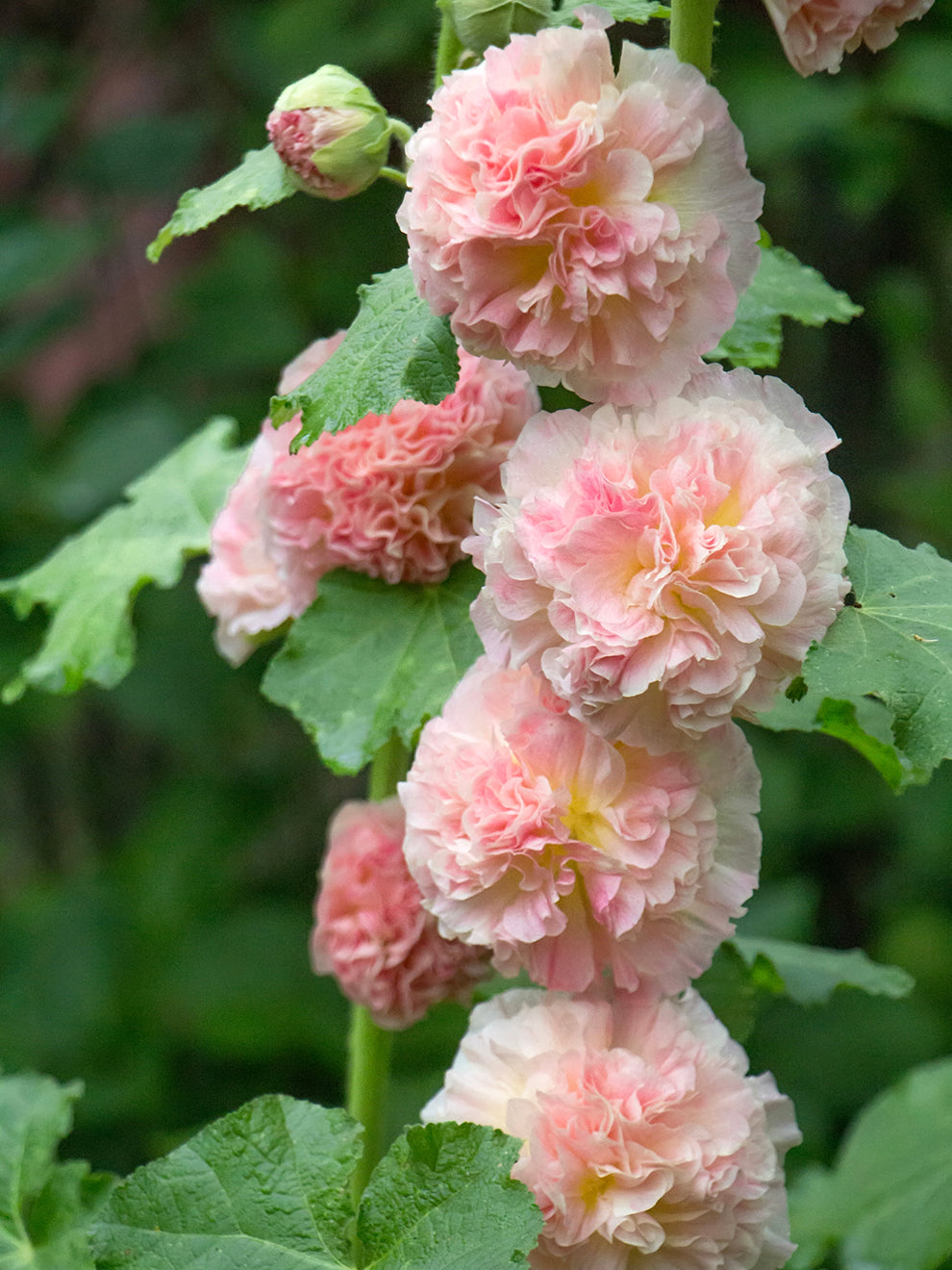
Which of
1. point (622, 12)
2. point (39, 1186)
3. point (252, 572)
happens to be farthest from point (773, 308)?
point (39, 1186)

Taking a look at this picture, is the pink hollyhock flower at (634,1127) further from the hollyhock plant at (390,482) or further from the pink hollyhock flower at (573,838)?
the hollyhock plant at (390,482)

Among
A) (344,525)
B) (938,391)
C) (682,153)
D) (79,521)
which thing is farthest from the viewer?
(938,391)

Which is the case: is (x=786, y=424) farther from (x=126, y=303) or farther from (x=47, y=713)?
(x=126, y=303)

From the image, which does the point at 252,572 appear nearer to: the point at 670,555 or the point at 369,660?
the point at 369,660

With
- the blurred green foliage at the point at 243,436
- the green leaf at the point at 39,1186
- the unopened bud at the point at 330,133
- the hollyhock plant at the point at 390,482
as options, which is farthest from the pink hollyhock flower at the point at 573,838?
the blurred green foliage at the point at 243,436

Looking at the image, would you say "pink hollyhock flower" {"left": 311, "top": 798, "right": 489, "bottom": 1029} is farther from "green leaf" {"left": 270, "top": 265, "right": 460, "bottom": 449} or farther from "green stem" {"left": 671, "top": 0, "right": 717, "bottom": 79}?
"green stem" {"left": 671, "top": 0, "right": 717, "bottom": 79}

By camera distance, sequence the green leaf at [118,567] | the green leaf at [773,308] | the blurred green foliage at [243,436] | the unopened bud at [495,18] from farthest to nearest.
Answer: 1. the blurred green foliage at [243,436]
2. the green leaf at [118,567]
3. the green leaf at [773,308]
4. the unopened bud at [495,18]

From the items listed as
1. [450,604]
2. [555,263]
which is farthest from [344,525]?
[555,263]
